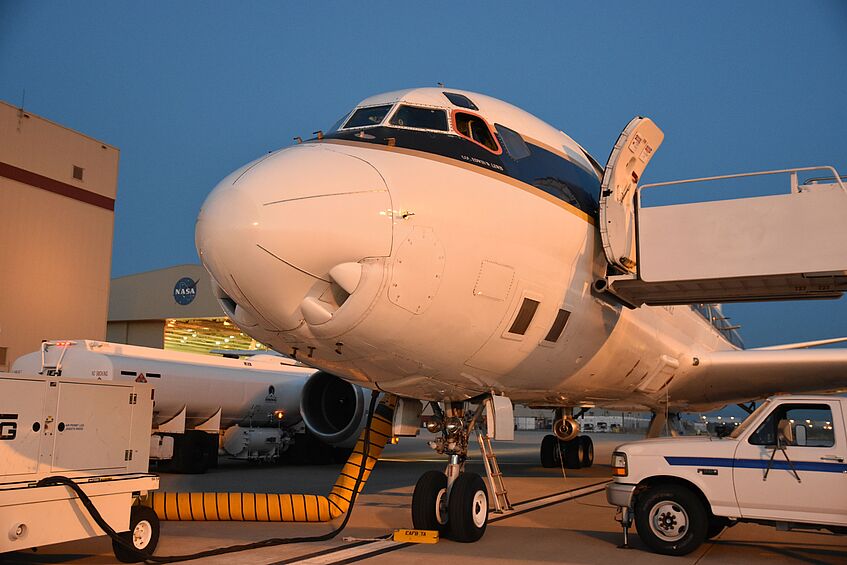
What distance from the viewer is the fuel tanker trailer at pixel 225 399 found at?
1516 centimetres

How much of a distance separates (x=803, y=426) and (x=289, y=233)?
5.26 metres

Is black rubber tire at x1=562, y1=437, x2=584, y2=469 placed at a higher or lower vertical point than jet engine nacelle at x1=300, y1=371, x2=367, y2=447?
lower

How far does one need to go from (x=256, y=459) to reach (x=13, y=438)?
44.2 feet

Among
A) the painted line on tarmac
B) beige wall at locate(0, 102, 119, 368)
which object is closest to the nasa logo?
beige wall at locate(0, 102, 119, 368)

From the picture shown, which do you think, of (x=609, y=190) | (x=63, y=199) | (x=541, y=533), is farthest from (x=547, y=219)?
(x=63, y=199)

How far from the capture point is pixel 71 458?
23.3ft

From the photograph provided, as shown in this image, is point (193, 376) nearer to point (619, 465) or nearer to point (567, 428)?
point (567, 428)

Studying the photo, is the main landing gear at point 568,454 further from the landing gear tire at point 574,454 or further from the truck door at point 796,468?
the truck door at point 796,468

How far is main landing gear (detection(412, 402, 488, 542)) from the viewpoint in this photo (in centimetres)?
779

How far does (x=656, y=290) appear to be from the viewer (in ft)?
29.3

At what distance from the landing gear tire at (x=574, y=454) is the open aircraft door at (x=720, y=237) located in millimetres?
10715

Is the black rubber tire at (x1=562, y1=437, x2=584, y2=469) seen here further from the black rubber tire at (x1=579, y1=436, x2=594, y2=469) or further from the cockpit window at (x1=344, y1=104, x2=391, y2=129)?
the cockpit window at (x1=344, y1=104, x2=391, y2=129)

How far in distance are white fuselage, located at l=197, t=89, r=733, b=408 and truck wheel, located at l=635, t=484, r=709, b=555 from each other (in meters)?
1.69

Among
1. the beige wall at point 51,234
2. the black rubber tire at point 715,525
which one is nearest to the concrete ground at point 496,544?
the black rubber tire at point 715,525
